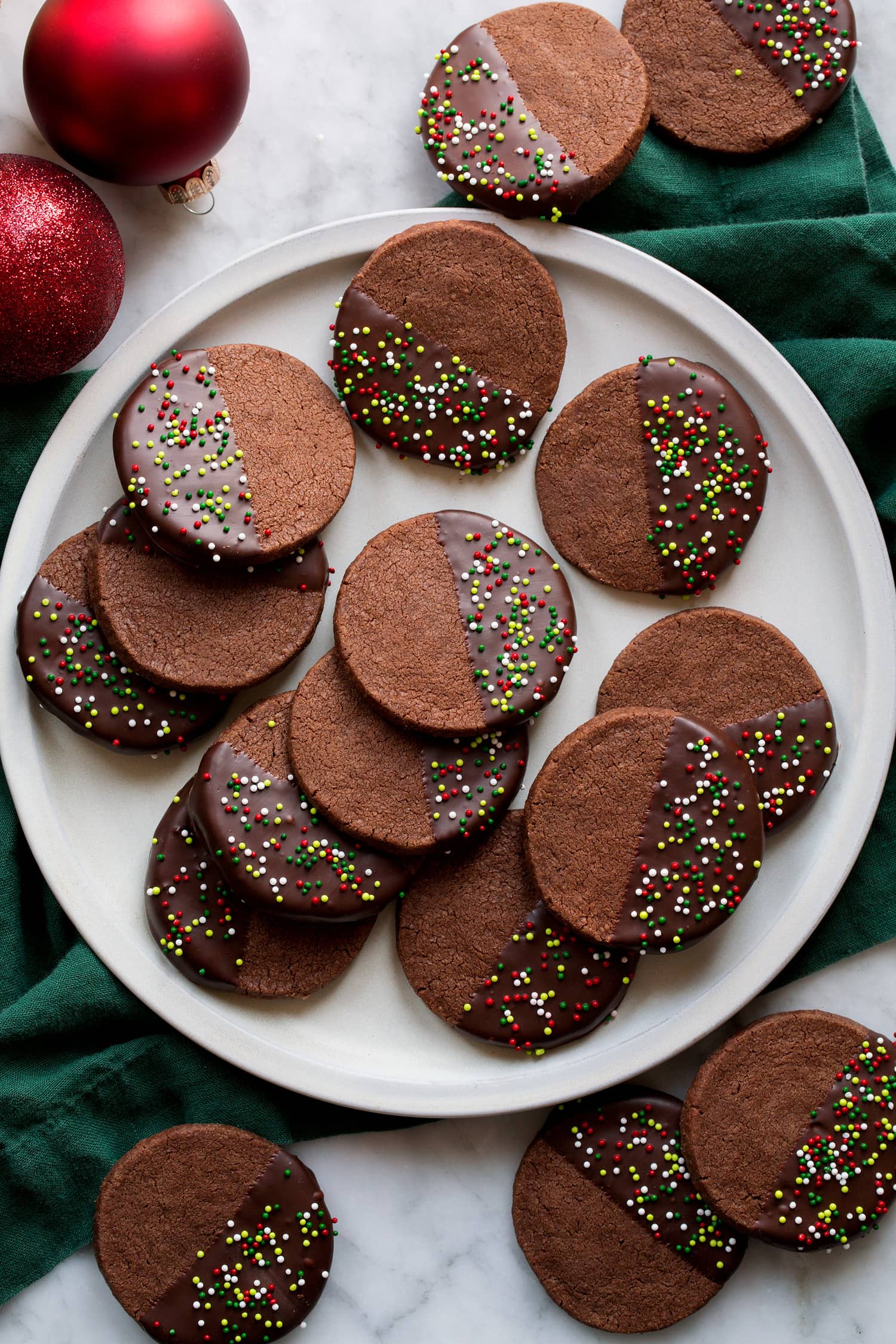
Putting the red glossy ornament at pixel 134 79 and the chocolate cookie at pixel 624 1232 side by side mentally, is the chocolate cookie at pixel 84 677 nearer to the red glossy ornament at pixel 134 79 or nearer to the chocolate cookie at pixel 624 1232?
the red glossy ornament at pixel 134 79

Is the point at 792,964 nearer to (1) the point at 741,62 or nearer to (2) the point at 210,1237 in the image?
(2) the point at 210,1237

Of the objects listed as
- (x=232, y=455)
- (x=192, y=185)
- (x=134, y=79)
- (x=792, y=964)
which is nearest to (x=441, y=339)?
(x=232, y=455)

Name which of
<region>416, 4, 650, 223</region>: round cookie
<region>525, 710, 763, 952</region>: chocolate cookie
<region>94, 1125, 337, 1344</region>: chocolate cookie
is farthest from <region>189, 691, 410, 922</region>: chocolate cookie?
<region>416, 4, 650, 223</region>: round cookie

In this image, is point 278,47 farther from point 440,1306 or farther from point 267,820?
point 440,1306

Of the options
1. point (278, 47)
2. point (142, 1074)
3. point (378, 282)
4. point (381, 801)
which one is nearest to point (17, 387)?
point (378, 282)

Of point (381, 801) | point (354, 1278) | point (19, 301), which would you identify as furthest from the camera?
point (354, 1278)

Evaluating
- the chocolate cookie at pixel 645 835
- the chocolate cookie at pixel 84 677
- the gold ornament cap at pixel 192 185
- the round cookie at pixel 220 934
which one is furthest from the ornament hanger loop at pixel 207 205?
the chocolate cookie at pixel 645 835

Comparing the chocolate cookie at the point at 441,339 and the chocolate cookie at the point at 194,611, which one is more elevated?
the chocolate cookie at the point at 441,339
